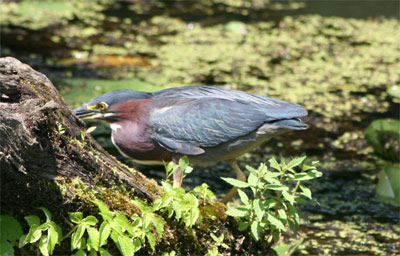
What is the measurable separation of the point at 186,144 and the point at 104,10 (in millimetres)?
5182

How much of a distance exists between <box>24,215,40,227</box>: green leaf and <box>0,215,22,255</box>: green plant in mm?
76

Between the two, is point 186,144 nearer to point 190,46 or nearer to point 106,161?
point 106,161

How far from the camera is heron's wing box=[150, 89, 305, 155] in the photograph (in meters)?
3.01

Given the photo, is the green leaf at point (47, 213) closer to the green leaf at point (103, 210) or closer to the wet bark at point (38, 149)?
the wet bark at point (38, 149)

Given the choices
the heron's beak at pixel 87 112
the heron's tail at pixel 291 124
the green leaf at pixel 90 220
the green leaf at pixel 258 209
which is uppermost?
the heron's tail at pixel 291 124

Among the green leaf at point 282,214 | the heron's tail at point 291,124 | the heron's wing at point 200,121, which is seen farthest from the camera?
the heron's wing at point 200,121

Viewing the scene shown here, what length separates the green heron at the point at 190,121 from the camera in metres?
3.01

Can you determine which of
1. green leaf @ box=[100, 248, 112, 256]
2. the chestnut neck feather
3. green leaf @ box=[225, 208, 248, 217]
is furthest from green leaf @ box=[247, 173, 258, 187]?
the chestnut neck feather

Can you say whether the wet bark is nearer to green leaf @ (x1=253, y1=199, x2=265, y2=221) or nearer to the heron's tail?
green leaf @ (x1=253, y1=199, x2=265, y2=221)

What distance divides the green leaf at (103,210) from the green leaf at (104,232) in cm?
2

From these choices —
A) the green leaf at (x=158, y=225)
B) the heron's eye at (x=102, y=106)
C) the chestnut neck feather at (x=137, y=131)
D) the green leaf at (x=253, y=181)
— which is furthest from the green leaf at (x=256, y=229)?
the heron's eye at (x=102, y=106)

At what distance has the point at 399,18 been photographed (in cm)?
811

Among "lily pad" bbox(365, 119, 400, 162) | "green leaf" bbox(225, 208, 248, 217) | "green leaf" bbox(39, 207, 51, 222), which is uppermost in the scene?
"green leaf" bbox(39, 207, 51, 222)

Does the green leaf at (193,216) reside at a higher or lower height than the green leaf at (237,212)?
higher
